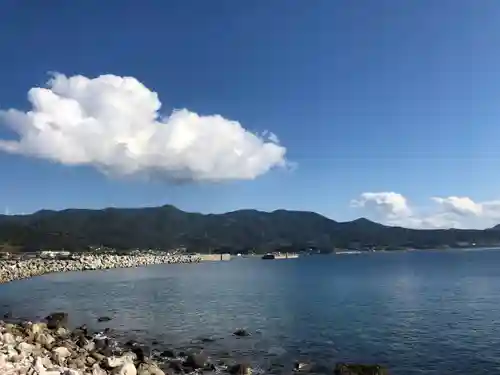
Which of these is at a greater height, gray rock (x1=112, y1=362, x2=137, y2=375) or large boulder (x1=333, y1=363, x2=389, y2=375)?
gray rock (x1=112, y1=362, x2=137, y2=375)

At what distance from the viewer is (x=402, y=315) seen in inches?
1805

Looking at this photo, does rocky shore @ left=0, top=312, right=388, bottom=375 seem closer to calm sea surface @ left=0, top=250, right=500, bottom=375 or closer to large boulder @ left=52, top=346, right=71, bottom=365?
large boulder @ left=52, top=346, right=71, bottom=365

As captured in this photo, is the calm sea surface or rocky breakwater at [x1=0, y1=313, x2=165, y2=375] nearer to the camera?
rocky breakwater at [x1=0, y1=313, x2=165, y2=375]

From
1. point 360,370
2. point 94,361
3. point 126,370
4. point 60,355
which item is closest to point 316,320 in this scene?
point 360,370

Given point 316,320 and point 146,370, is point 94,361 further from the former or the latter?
point 316,320

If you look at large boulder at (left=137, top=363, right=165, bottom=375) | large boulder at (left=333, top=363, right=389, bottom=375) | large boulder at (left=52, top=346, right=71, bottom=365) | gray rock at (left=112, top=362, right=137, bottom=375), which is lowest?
large boulder at (left=333, top=363, right=389, bottom=375)

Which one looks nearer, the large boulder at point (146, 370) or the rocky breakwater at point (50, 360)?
the rocky breakwater at point (50, 360)

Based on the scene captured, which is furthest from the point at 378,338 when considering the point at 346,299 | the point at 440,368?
the point at 346,299

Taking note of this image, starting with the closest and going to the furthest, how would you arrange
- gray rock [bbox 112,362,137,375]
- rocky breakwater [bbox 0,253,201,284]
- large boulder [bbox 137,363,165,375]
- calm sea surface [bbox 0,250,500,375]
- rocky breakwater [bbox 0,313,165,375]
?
rocky breakwater [bbox 0,313,165,375]
gray rock [bbox 112,362,137,375]
large boulder [bbox 137,363,165,375]
calm sea surface [bbox 0,250,500,375]
rocky breakwater [bbox 0,253,201,284]

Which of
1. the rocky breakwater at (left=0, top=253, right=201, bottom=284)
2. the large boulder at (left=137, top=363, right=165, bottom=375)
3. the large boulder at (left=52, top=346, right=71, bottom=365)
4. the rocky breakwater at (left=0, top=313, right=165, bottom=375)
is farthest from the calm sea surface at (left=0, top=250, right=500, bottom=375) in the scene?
the rocky breakwater at (left=0, top=253, right=201, bottom=284)

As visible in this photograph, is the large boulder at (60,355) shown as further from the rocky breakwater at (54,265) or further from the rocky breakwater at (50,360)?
the rocky breakwater at (54,265)

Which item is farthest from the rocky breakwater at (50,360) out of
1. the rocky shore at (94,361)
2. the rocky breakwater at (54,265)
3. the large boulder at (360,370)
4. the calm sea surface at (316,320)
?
the rocky breakwater at (54,265)

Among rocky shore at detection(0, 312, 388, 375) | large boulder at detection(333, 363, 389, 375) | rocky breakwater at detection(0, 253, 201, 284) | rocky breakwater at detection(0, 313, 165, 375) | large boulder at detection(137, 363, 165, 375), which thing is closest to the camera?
rocky breakwater at detection(0, 313, 165, 375)

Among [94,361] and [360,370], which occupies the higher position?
[94,361]
